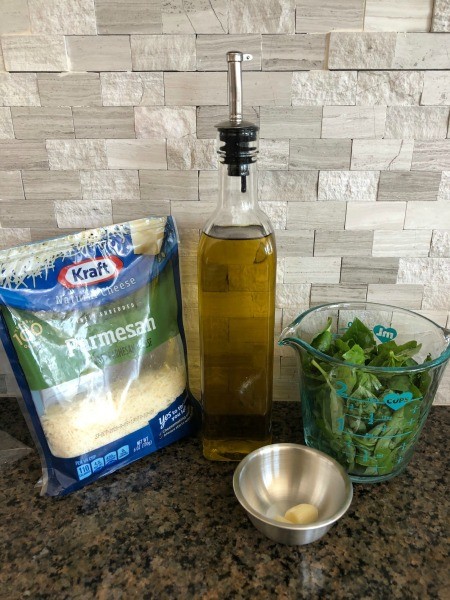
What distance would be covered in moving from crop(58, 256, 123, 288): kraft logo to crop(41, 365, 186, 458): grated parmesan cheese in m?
0.15

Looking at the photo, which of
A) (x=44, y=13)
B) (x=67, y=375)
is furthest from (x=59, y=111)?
(x=67, y=375)

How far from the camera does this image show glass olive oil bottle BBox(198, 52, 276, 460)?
63 cm

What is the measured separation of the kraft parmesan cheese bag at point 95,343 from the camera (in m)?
Answer: 0.65

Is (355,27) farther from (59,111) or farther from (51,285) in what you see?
(51,285)

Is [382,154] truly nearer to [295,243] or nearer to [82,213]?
[295,243]

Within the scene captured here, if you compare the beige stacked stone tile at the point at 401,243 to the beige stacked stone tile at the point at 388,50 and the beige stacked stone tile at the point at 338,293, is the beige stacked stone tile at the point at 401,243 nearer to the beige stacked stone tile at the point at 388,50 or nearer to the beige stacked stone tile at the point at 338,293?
the beige stacked stone tile at the point at 338,293

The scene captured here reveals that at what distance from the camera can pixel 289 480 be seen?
0.67 metres

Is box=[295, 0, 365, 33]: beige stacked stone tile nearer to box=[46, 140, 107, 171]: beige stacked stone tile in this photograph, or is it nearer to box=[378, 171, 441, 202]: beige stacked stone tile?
box=[378, 171, 441, 202]: beige stacked stone tile

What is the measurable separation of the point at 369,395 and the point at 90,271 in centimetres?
39

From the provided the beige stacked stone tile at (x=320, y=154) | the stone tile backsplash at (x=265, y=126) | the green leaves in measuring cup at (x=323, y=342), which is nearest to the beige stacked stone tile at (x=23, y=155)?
the stone tile backsplash at (x=265, y=126)

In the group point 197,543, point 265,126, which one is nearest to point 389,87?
point 265,126

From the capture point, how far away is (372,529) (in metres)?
0.62

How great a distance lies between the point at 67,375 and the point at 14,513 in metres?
0.18

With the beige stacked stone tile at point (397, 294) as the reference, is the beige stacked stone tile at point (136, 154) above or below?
above
